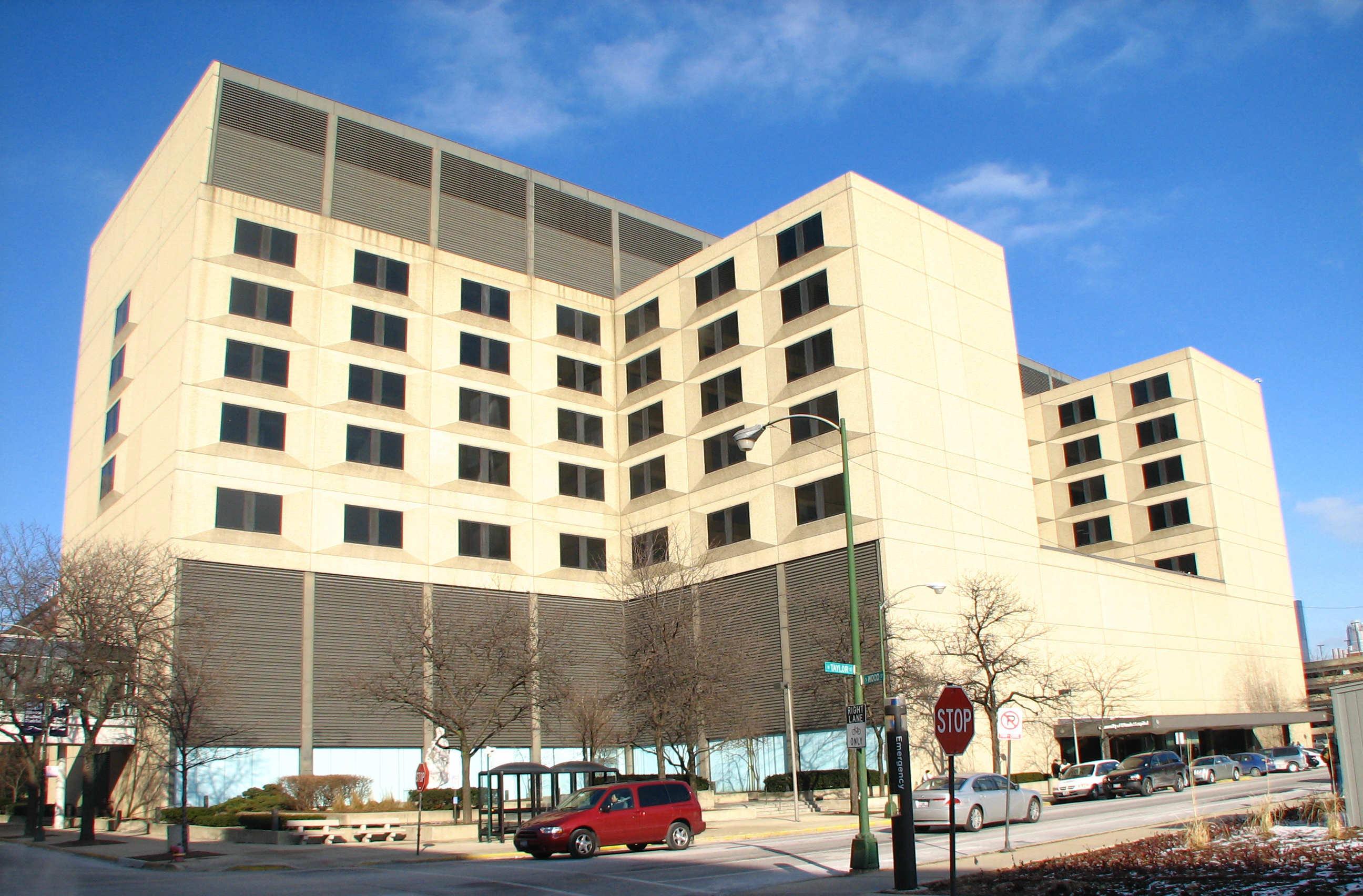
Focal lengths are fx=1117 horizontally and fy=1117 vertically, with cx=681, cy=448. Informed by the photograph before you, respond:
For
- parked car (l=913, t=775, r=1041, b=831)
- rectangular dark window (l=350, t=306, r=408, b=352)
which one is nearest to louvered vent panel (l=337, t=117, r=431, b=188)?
rectangular dark window (l=350, t=306, r=408, b=352)

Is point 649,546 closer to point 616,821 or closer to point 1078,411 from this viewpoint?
point 616,821

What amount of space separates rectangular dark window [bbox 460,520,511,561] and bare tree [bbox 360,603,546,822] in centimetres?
585

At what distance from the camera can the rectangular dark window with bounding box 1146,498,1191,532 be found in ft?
243

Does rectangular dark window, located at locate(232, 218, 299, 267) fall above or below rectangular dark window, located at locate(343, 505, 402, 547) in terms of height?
above

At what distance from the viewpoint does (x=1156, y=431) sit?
76688 millimetres

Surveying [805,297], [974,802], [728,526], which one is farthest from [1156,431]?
[974,802]

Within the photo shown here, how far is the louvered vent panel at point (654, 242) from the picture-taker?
2687 inches

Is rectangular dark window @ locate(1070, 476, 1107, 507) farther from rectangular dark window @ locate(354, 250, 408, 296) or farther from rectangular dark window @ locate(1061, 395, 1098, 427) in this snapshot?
rectangular dark window @ locate(354, 250, 408, 296)

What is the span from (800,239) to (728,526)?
47.8 ft

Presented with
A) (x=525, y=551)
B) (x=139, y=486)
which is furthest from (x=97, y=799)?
(x=525, y=551)

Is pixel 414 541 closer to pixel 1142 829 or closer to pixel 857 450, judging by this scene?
pixel 857 450

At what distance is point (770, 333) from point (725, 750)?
2044cm

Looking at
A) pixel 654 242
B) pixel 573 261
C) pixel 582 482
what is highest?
pixel 654 242

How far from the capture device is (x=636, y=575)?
162 feet
